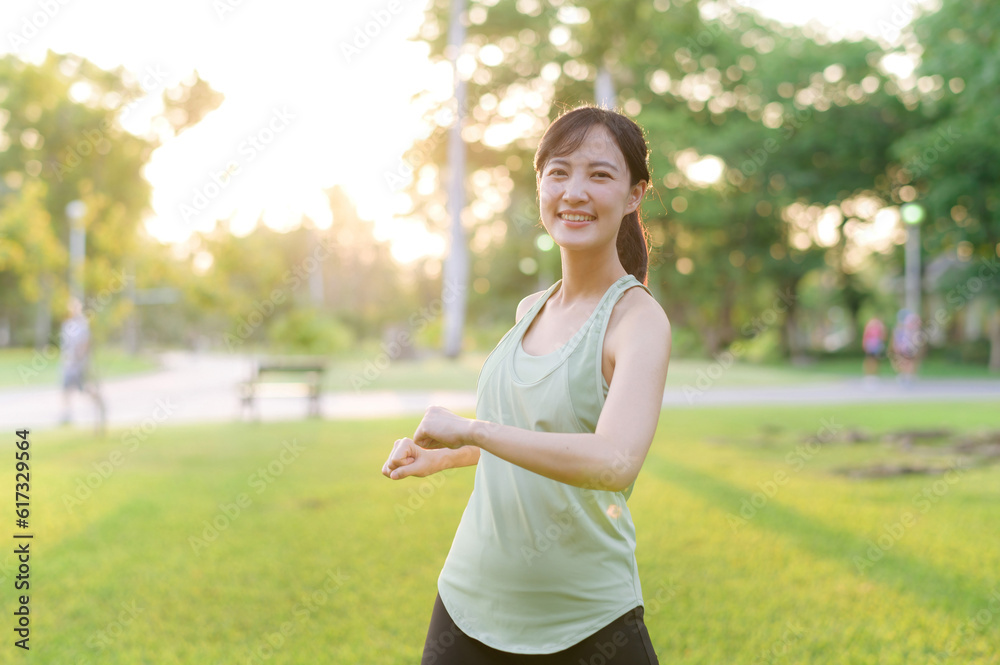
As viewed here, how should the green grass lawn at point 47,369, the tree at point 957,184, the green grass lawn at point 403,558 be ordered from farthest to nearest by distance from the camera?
the green grass lawn at point 47,369 → the tree at point 957,184 → the green grass lawn at point 403,558

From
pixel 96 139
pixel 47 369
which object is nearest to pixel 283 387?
pixel 96 139

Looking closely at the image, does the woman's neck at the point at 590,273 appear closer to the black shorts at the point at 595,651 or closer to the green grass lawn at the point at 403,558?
the black shorts at the point at 595,651

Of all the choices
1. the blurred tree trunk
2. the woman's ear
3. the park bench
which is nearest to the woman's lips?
the woman's ear

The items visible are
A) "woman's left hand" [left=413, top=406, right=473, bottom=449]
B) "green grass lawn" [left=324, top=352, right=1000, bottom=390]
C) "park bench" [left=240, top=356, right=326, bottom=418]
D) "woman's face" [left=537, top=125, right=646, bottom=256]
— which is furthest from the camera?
"green grass lawn" [left=324, top=352, right=1000, bottom=390]

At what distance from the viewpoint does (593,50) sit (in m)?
10.1

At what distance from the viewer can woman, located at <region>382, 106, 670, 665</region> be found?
1.58 metres

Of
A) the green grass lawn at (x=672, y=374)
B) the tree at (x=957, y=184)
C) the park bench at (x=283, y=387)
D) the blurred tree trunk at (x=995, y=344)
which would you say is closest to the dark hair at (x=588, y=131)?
the park bench at (x=283, y=387)

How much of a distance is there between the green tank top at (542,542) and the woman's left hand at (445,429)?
0.23 metres

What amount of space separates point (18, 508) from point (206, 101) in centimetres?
1178

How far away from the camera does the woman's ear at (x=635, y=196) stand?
1.71 metres

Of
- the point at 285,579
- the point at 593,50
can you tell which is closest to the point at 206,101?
the point at 593,50

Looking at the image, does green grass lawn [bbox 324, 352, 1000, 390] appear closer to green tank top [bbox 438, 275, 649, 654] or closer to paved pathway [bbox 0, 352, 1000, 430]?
paved pathway [bbox 0, 352, 1000, 430]

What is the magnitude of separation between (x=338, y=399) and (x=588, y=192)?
1717 centimetres

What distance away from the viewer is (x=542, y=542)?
167 centimetres
